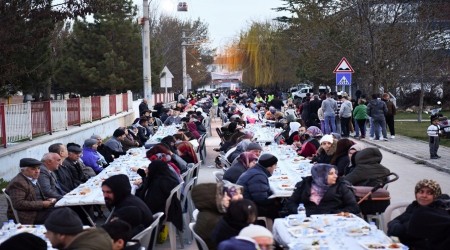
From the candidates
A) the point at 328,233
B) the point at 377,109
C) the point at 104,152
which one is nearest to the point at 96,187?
the point at 328,233

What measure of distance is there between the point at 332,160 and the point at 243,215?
20.4ft

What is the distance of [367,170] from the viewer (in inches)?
440

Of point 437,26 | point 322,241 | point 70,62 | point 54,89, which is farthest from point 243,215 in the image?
point 54,89

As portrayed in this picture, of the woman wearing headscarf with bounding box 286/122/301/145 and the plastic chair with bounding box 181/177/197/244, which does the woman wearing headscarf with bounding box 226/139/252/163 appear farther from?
the woman wearing headscarf with bounding box 286/122/301/145

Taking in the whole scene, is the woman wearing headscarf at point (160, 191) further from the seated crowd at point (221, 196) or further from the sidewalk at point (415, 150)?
the sidewalk at point (415, 150)

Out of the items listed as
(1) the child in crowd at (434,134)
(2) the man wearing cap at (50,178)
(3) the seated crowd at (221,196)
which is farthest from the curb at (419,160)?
(2) the man wearing cap at (50,178)

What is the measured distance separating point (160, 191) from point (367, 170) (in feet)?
9.44

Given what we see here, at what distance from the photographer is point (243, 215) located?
281 inches

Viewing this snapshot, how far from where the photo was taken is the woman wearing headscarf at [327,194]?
9469mm

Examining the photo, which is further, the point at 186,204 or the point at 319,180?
the point at 186,204

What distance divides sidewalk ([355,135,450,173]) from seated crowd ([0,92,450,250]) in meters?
5.18

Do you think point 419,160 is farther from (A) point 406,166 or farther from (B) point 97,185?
(B) point 97,185

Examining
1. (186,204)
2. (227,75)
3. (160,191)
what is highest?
(227,75)

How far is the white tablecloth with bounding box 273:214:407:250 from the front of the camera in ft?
24.1
